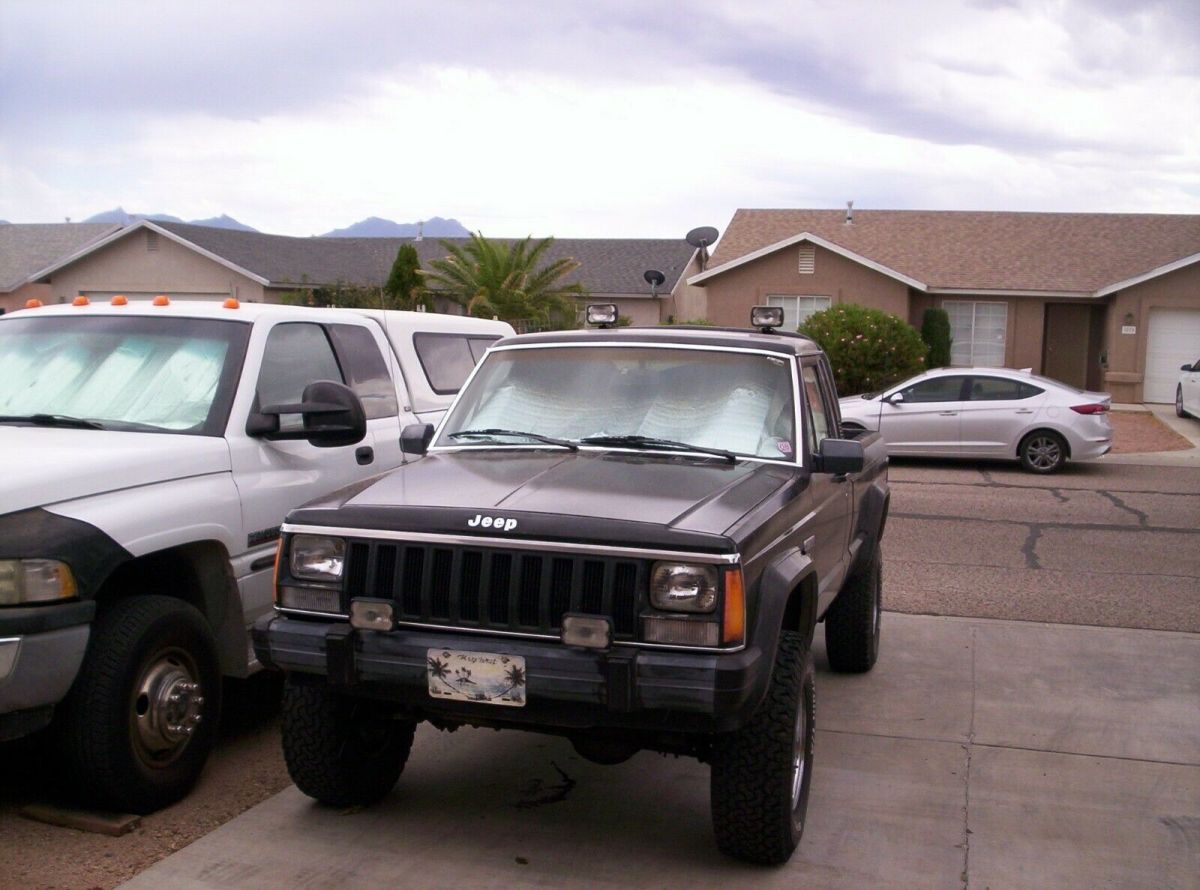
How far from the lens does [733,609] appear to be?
4.08m

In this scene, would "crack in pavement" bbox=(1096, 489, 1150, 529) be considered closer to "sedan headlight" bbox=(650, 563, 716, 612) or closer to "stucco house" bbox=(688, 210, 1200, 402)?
"sedan headlight" bbox=(650, 563, 716, 612)

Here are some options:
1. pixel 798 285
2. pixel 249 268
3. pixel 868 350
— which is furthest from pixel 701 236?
pixel 249 268

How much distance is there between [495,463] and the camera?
5.20m

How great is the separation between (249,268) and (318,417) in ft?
103

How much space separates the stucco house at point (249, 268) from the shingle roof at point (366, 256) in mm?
38

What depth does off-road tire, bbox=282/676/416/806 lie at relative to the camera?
474 centimetres

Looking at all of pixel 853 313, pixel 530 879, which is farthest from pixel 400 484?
pixel 853 313

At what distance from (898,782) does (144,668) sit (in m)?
3.21

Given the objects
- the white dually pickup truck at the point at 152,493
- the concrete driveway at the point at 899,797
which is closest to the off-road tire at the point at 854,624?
the concrete driveway at the point at 899,797

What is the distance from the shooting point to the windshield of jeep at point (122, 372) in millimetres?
5648

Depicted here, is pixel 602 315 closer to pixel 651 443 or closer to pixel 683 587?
pixel 651 443

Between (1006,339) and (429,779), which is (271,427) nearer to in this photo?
(429,779)

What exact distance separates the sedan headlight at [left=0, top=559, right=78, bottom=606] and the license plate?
53.8 inches

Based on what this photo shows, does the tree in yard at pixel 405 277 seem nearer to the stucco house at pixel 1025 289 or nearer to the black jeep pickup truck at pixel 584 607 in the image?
the stucco house at pixel 1025 289
